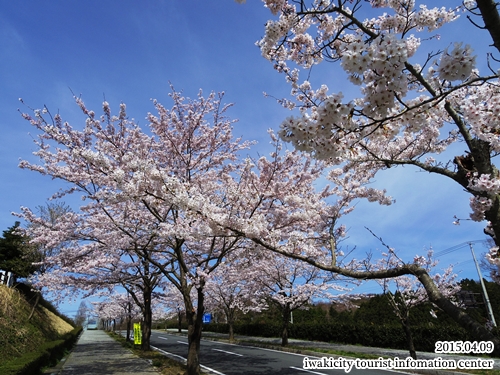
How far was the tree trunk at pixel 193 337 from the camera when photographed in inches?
323

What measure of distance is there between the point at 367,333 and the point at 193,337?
52.0 ft

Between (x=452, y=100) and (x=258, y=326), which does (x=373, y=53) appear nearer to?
(x=452, y=100)

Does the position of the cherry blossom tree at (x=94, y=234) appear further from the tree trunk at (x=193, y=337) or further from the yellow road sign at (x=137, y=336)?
the yellow road sign at (x=137, y=336)

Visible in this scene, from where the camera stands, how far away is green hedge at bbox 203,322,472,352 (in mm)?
16875

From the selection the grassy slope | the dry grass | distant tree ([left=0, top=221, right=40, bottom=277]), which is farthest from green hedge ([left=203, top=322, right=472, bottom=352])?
distant tree ([left=0, top=221, right=40, bottom=277])

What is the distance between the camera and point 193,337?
8.58 meters

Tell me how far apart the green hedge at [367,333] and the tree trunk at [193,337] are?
14.0m

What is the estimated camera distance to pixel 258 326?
3116 centimetres

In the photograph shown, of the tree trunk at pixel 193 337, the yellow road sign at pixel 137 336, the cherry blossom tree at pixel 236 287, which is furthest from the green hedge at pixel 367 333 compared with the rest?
the tree trunk at pixel 193 337

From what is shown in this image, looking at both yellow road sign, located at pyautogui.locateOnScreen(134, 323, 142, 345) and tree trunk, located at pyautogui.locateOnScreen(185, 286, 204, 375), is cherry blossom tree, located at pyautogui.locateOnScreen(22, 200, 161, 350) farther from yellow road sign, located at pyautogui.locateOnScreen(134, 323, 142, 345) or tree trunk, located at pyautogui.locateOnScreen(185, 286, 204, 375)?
yellow road sign, located at pyautogui.locateOnScreen(134, 323, 142, 345)

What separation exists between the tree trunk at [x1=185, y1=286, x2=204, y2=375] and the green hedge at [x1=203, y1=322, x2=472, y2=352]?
13997 millimetres

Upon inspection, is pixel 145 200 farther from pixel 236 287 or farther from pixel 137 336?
pixel 236 287

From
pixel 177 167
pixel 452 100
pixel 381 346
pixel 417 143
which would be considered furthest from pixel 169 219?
pixel 381 346

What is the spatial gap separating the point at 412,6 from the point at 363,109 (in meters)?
1.69
